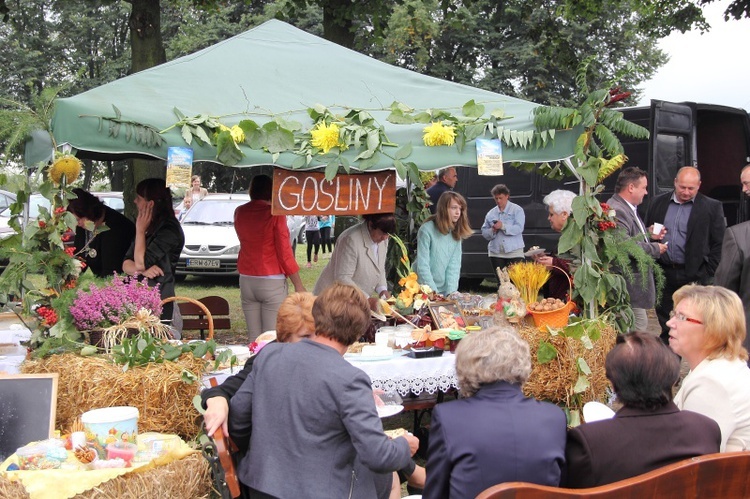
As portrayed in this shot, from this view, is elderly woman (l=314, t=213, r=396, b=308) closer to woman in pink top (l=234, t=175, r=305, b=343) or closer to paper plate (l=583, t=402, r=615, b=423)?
woman in pink top (l=234, t=175, r=305, b=343)

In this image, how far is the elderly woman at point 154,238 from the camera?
548 cm

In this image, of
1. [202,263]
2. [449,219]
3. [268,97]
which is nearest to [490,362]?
[268,97]

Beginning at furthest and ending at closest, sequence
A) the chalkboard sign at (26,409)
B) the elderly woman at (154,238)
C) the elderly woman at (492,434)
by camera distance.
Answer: the elderly woman at (154,238)
the chalkboard sign at (26,409)
the elderly woman at (492,434)

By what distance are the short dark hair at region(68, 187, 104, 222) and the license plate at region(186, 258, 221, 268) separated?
23.1ft

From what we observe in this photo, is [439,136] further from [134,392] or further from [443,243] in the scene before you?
[134,392]

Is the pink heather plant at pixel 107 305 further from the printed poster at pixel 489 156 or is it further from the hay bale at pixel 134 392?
the printed poster at pixel 489 156

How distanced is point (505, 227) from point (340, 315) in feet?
23.2

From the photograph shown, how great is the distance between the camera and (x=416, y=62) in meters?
31.1

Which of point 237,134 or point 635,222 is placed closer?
point 237,134

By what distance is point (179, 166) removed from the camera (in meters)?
4.67

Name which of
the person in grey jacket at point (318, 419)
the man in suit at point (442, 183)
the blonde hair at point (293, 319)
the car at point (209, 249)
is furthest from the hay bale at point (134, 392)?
the car at point (209, 249)

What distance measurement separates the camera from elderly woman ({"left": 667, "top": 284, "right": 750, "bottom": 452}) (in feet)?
9.33

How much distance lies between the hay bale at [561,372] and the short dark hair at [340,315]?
204 centimetres

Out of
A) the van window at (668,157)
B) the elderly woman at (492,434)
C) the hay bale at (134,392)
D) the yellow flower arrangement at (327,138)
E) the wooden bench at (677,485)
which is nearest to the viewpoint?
the wooden bench at (677,485)
